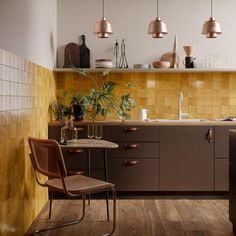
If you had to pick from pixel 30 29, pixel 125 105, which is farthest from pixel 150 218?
pixel 30 29

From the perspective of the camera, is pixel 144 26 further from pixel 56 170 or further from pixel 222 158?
pixel 56 170

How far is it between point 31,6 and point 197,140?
223cm

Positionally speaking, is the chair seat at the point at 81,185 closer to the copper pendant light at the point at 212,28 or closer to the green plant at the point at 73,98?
the green plant at the point at 73,98

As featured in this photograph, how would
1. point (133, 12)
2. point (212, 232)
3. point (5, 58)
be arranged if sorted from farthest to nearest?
point (133, 12)
point (212, 232)
point (5, 58)

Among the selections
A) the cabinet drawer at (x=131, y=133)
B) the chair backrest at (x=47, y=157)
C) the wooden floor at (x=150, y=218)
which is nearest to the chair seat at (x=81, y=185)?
the chair backrest at (x=47, y=157)

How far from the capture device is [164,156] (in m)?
5.07

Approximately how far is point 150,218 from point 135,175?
0.86m

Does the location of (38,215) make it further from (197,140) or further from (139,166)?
(197,140)

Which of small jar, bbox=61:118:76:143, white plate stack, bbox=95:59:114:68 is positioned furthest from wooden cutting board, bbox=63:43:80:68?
small jar, bbox=61:118:76:143

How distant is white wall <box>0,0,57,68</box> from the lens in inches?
126

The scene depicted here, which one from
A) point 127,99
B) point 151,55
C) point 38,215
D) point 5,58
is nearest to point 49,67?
point 127,99

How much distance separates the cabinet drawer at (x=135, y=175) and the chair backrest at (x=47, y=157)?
155 cm

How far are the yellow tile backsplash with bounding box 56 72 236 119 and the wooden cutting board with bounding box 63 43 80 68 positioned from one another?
0.43ft

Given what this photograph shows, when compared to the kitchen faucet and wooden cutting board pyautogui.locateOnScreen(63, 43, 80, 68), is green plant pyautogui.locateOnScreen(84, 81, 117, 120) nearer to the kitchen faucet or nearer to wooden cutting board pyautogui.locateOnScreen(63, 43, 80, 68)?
wooden cutting board pyautogui.locateOnScreen(63, 43, 80, 68)
